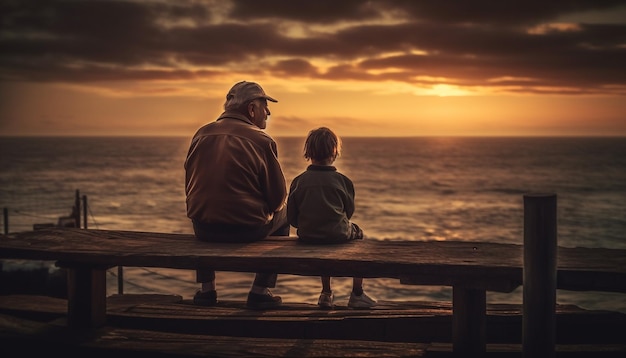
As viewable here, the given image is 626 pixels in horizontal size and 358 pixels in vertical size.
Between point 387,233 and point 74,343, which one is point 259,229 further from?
point 387,233

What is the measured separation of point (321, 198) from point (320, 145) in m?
0.44

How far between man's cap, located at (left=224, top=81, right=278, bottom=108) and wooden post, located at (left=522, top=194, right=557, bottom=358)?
8.24 ft

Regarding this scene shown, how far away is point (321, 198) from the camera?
17.8ft

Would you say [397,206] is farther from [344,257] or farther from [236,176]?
[344,257]

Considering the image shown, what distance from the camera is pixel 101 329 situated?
5.49 meters

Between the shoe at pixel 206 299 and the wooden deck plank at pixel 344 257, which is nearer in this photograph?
the wooden deck plank at pixel 344 257

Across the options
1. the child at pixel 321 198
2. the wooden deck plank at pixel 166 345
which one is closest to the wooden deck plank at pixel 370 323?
the wooden deck plank at pixel 166 345

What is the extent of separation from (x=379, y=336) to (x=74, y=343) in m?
2.45

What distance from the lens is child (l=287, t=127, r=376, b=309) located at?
5316 millimetres

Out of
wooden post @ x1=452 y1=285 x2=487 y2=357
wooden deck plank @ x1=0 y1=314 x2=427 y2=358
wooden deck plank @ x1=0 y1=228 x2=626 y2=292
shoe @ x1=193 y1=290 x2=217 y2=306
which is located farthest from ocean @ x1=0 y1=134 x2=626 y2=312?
wooden post @ x1=452 y1=285 x2=487 y2=357

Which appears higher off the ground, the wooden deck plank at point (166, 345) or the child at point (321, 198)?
the child at point (321, 198)

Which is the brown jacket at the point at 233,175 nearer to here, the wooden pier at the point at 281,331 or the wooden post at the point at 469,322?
the wooden pier at the point at 281,331

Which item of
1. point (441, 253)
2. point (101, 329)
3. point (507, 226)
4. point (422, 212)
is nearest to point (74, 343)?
point (101, 329)

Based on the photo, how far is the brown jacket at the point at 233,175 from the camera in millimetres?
5426
